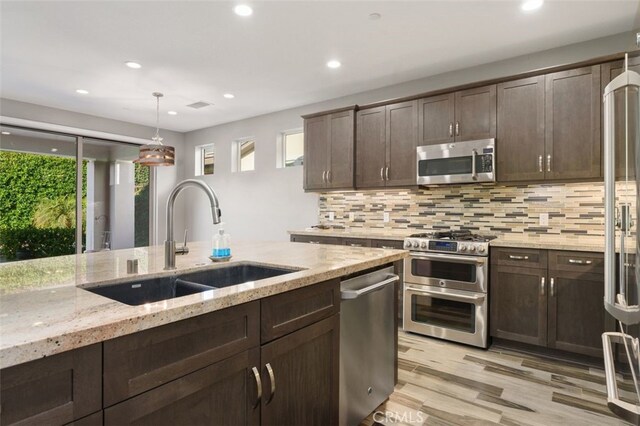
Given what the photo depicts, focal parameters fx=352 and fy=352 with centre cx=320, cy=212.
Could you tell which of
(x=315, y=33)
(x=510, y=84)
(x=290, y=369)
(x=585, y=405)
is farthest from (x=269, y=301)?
(x=510, y=84)

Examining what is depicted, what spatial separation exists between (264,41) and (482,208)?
9.03 feet

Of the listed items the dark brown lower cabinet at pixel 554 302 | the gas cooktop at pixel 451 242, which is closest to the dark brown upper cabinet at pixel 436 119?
the gas cooktop at pixel 451 242

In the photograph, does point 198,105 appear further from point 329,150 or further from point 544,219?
point 544,219

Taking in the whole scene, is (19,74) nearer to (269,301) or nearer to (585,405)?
(269,301)

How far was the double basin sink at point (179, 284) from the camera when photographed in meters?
1.40

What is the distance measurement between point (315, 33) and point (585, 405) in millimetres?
3370

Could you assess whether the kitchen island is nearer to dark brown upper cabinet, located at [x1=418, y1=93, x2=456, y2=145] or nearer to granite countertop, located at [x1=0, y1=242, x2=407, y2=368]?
granite countertop, located at [x1=0, y1=242, x2=407, y2=368]

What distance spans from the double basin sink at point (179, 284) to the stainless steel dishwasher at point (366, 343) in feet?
1.29

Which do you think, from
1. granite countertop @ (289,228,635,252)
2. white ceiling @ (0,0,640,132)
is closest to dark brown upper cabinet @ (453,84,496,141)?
white ceiling @ (0,0,640,132)

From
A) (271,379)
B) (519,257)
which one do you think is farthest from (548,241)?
(271,379)

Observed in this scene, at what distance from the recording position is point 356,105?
4.28m

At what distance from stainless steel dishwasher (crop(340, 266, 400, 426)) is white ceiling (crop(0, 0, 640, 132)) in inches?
82.3

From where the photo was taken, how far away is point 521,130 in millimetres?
3244

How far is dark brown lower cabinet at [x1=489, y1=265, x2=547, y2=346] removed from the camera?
A: 291 cm
